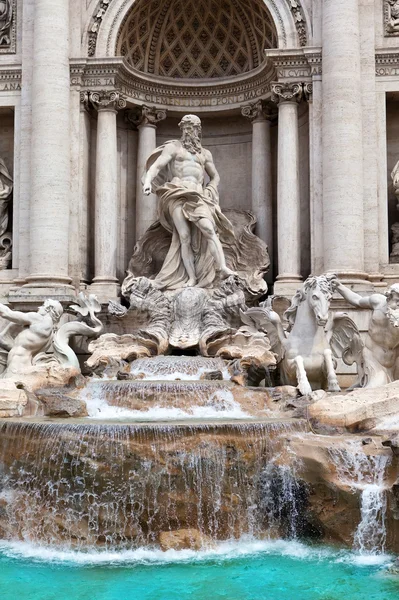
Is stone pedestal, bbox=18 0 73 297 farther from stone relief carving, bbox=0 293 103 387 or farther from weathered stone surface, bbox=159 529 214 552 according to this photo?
weathered stone surface, bbox=159 529 214 552

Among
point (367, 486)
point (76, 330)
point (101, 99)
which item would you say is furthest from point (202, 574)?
point (101, 99)

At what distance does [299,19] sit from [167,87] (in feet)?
10.1

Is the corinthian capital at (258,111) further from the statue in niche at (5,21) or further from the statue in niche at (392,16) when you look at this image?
the statue in niche at (5,21)

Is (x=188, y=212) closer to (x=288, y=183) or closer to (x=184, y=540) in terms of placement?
(x=288, y=183)

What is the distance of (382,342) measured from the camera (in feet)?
39.3

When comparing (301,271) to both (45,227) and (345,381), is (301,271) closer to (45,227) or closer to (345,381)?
(345,381)

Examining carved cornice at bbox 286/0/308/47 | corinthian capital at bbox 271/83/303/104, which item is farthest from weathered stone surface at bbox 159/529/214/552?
carved cornice at bbox 286/0/308/47

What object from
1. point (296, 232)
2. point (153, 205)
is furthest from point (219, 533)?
point (153, 205)

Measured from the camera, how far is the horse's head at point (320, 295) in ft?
41.6

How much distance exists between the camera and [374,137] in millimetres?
16328

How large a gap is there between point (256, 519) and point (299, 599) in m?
2.02

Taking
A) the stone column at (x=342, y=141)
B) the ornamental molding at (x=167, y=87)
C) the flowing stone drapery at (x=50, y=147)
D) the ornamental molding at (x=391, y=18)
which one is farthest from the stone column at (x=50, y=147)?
the ornamental molding at (x=391, y=18)

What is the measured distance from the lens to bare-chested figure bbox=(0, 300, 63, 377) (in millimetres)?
13664

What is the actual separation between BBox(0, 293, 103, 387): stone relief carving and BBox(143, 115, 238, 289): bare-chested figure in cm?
258
